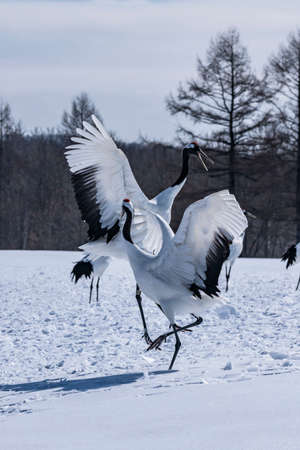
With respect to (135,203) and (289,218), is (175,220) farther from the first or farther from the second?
(135,203)

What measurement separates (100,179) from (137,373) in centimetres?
204

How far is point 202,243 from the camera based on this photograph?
5246 millimetres

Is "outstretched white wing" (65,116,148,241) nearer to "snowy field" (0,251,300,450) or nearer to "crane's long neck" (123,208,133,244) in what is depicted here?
"crane's long neck" (123,208,133,244)

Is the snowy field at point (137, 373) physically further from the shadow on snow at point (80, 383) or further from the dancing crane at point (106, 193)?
the dancing crane at point (106, 193)

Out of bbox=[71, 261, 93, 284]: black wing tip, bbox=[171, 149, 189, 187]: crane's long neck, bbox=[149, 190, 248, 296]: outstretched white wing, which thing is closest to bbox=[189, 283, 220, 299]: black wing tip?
bbox=[149, 190, 248, 296]: outstretched white wing

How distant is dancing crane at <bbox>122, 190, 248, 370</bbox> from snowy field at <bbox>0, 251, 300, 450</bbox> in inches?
19.1

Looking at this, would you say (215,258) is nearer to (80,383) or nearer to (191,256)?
(191,256)

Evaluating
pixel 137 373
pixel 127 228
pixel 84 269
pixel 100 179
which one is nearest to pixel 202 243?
pixel 127 228

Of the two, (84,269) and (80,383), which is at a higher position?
(84,269)

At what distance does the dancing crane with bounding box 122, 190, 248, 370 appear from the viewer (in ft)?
16.5

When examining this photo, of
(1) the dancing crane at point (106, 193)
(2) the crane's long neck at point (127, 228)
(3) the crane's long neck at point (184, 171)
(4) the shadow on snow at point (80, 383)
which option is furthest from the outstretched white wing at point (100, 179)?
(4) the shadow on snow at point (80, 383)

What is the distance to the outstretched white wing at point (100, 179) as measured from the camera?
6552 mm

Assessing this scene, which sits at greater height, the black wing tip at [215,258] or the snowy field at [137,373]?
the black wing tip at [215,258]

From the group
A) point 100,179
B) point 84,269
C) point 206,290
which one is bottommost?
point 84,269
